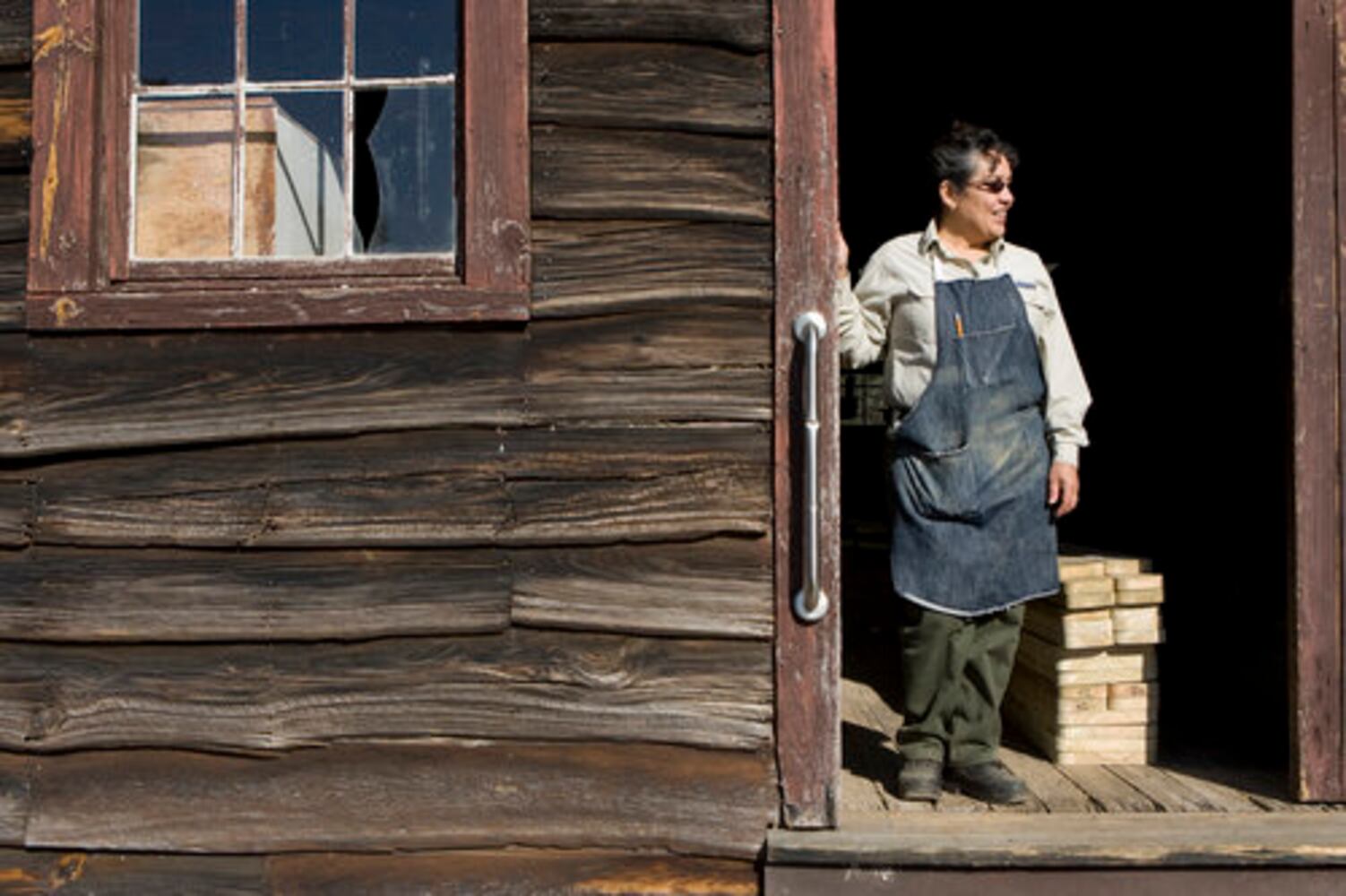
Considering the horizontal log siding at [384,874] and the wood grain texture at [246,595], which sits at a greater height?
the wood grain texture at [246,595]

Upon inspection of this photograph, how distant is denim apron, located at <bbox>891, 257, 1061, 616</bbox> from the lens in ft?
11.3

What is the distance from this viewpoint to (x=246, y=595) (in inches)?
126

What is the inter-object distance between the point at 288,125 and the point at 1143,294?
412cm

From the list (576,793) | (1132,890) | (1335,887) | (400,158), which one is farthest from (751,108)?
(1335,887)

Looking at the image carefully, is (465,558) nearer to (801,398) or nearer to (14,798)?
(801,398)

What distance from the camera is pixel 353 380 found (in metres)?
3.18

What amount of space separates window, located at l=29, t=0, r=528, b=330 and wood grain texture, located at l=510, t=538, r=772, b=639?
64 centimetres

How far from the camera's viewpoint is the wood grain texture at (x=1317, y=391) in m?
3.21

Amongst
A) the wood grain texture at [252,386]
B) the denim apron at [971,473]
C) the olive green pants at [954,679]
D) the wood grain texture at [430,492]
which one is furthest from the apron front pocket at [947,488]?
the wood grain texture at [252,386]

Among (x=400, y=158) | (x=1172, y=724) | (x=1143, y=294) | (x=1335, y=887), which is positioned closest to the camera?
(x=1335, y=887)

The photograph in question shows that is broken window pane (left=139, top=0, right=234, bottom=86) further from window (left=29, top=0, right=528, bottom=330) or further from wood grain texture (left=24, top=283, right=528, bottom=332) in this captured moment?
wood grain texture (left=24, top=283, right=528, bottom=332)

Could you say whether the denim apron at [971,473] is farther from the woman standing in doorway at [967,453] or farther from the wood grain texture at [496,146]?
the wood grain texture at [496,146]

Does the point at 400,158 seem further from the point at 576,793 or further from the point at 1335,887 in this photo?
the point at 1335,887

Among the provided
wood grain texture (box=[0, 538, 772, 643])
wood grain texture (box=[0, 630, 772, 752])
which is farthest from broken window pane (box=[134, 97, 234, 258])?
wood grain texture (box=[0, 630, 772, 752])
